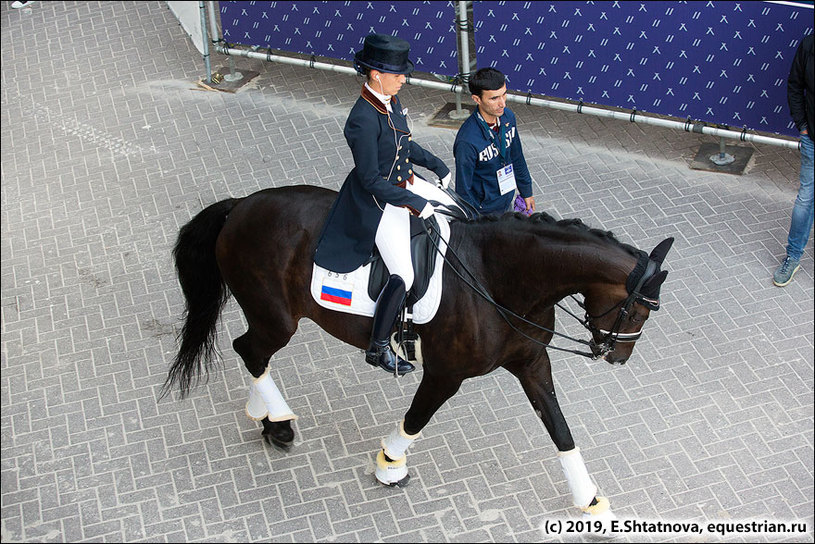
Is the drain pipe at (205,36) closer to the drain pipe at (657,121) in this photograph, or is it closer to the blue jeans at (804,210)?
the drain pipe at (657,121)

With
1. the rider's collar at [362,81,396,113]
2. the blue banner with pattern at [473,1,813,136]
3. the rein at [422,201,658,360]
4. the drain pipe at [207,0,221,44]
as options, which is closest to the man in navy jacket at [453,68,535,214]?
the rein at [422,201,658,360]

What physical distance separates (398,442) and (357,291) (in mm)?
1104

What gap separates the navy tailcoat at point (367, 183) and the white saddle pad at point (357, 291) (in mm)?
90

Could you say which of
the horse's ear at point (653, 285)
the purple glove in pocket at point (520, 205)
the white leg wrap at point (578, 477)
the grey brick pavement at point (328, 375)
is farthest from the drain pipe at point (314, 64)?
the horse's ear at point (653, 285)

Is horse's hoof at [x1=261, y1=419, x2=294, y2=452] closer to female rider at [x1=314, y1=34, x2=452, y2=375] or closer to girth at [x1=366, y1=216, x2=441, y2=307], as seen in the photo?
female rider at [x1=314, y1=34, x2=452, y2=375]

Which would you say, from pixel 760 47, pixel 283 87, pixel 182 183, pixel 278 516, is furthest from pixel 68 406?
pixel 760 47

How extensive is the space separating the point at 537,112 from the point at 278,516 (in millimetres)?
5426

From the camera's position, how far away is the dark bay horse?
5.61m

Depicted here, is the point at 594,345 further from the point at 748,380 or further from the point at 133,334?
the point at 133,334

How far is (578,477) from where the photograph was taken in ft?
21.3

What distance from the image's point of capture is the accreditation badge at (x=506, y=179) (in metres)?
7.21

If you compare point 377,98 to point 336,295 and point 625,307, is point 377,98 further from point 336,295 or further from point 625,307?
point 625,307

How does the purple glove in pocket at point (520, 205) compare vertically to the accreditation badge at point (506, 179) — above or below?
below

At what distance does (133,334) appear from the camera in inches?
324
